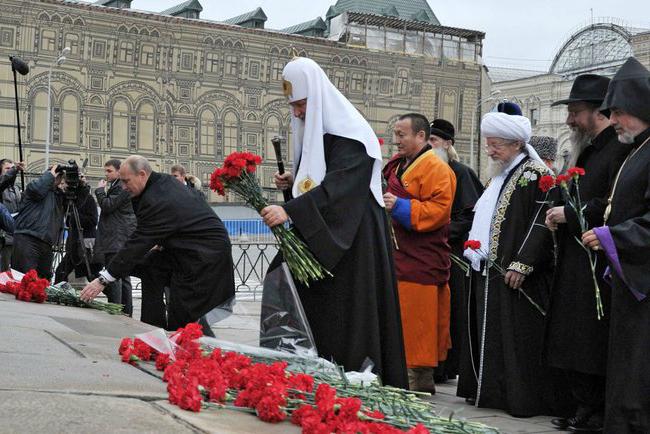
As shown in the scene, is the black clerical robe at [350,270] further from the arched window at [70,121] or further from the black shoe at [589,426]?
the arched window at [70,121]

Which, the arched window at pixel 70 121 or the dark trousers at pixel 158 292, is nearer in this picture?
the dark trousers at pixel 158 292

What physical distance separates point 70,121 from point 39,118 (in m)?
1.23

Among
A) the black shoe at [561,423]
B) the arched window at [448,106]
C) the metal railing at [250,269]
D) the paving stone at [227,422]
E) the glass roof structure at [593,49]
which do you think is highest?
the glass roof structure at [593,49]

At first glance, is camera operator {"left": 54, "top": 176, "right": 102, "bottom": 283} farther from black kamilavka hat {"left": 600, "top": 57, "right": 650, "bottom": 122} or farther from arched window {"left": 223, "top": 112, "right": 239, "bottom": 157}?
arched window {"left": 223, "top": 112, "right": 239, "bottom": 157}

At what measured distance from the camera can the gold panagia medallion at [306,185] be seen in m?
5.06

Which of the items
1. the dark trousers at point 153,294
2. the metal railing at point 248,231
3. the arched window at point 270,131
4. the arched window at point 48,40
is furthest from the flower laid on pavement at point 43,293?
the arched window at point 270,131

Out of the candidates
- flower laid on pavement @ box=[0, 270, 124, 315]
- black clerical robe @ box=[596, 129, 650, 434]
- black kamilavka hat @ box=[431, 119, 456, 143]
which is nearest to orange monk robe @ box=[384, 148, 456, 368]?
black kamilavka hat @ box=[431, 119, 456, 143]

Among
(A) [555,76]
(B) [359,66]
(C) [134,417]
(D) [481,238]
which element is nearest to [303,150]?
(D) [481,238]

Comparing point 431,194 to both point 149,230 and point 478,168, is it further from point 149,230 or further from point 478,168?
point 478,168

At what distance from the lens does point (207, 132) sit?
40688mm

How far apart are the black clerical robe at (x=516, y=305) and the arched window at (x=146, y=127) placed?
111 ft

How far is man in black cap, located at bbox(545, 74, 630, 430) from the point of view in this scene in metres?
5.30

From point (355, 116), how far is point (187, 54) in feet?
117

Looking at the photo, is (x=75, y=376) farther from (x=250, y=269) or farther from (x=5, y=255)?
(x=250, y=269)
